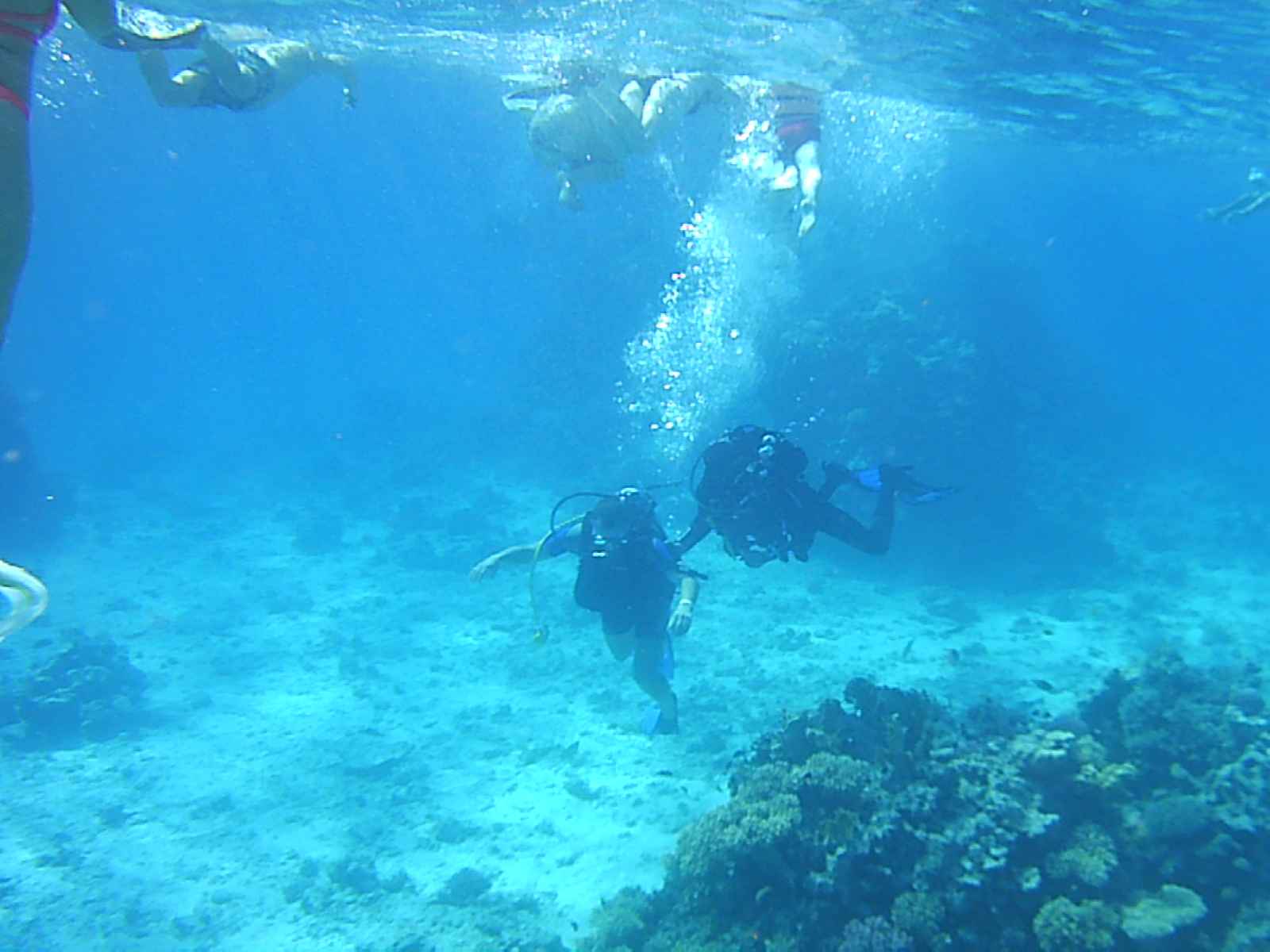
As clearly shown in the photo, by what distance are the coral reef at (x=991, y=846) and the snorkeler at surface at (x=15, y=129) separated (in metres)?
5.48

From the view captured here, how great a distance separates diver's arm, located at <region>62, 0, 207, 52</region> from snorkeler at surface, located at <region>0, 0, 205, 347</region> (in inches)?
15.7

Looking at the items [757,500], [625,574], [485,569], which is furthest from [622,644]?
[757,500]

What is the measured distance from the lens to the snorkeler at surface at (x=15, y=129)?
263 cm

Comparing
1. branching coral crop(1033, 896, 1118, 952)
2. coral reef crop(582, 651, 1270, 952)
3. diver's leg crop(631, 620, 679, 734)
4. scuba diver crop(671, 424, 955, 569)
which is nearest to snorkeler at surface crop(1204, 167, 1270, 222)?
scuba diver crop(671, 424, 955, 569)

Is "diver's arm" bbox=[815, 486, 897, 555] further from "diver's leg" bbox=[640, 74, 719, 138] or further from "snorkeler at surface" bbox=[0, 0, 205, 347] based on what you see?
"snorkeler at surface" bbox=[0, 0, 205, 347]

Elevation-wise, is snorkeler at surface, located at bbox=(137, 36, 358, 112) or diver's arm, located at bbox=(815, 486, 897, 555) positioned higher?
snorkeler at surface, located at bbox=(137, 36, 358, 112)

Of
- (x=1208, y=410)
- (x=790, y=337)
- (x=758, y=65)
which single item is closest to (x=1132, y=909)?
(x=790, y=337)

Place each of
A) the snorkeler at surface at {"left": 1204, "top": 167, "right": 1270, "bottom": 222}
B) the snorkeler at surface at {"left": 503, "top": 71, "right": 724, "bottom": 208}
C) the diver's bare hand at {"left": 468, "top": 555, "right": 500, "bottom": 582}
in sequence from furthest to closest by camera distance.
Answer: the snorkeler at surface at {"left": 1204, "top": 167, "right": 1270, "bottom": 222}
the snorkeler at surface at {"left": 503, "top": 71, "right": 724, "bottom": 208}
the diver's bare hand at {"left": 468, "top": 555, "right": 500, "bottom": 582}

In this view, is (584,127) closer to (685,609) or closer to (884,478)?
(884,478)

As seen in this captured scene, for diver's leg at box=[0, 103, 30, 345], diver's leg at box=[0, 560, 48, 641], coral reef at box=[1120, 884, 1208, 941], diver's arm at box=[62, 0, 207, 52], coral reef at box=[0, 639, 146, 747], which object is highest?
diver's arm at box=[62, 0, 207, 52]

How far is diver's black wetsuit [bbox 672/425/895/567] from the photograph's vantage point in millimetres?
8789

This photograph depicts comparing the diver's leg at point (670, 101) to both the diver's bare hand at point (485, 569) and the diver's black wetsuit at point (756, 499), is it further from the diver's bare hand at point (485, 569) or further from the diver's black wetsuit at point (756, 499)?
the diver's bare hand at point (485, 569)

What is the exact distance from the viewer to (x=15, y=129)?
2.69 metres

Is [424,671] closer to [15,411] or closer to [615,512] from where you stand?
[615,512]
